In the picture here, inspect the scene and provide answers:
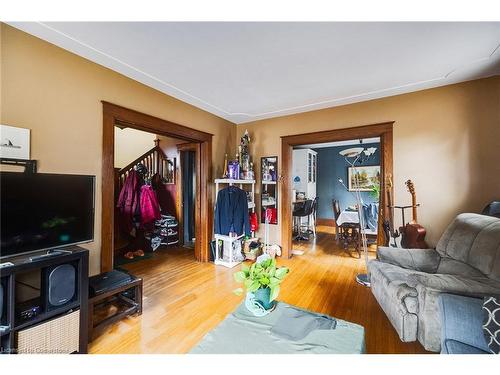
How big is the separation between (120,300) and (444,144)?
4.04m

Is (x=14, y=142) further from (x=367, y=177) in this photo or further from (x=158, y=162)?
(x=367, y=177)

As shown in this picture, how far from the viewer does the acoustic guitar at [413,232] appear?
2445mm

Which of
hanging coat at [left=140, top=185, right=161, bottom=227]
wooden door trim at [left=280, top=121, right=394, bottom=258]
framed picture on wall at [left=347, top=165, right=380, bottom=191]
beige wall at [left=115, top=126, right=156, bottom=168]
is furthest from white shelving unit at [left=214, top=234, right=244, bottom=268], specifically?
framed picture on wall at [left=347, top=165, right=380, bottom=191]

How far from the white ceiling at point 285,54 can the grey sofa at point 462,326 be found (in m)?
1.92

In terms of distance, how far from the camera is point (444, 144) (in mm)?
2525

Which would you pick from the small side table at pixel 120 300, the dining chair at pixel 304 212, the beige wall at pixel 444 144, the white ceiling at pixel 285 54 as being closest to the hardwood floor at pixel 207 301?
the small side table at pixel 120 300

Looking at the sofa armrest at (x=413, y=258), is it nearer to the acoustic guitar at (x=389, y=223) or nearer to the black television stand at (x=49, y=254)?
the acoustic guitar at (x=389, y=223)

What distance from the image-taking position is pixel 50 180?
152 centimetres

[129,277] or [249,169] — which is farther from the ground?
[249,169]

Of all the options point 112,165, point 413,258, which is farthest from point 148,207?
point 413,258

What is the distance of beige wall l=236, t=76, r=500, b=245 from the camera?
2.33 m
